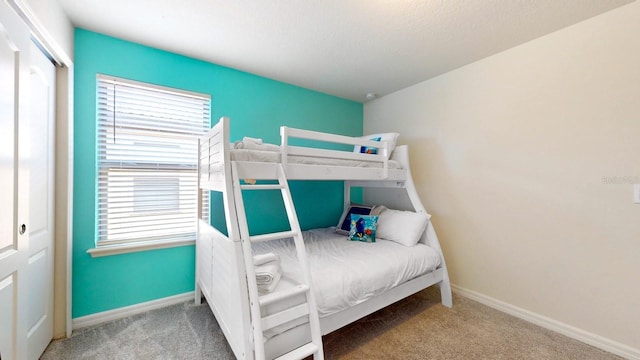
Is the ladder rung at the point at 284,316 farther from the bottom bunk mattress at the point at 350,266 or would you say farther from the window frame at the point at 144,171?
the window frame at the point at 144,171

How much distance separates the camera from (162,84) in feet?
7.41

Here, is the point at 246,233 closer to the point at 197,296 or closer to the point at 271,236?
the point at 271,236

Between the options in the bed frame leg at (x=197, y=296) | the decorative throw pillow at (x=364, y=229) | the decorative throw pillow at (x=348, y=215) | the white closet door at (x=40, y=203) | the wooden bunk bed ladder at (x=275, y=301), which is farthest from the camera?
the decorative throw pillow at (x=348, y=215)

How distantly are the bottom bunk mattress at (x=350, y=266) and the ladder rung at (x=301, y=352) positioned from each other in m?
0.18

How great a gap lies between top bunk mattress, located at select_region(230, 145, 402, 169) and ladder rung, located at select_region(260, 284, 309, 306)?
868 mm

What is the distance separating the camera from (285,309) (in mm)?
1334

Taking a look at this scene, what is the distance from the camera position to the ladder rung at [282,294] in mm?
1246

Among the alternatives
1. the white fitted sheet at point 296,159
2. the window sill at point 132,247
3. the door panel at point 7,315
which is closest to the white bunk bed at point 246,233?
the white fitted sheet at point 296,159

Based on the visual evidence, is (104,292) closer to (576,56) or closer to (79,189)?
(79,189)

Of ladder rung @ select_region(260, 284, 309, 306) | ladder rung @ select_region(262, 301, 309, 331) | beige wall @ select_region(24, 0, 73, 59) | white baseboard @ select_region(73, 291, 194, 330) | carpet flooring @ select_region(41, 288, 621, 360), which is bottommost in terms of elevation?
carpet flooring @ select_region(41, 288, 621, 360)

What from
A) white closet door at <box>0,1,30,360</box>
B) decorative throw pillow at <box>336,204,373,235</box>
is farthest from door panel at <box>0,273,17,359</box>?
decorative throw pillow at <box>336,204,373,235</box>

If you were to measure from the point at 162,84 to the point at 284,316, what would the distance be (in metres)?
2.25

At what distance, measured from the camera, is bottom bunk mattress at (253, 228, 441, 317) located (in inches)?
60.6

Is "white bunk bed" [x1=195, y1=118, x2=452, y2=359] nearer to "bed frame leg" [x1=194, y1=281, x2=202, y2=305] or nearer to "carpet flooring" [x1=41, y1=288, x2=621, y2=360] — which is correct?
"bed frame leg" [x1=194, y1=281, x2=202, y2=305]
